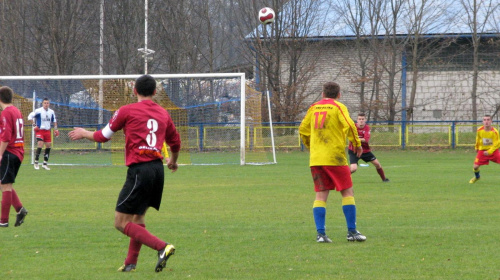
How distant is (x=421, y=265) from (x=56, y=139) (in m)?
22.3

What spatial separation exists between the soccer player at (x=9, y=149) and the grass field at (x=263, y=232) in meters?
0.28

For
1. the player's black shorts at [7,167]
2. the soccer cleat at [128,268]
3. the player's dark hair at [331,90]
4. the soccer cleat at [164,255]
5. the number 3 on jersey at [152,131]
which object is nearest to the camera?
the soccer cleat at [164,255]

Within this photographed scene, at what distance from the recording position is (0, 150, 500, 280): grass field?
6152 mm

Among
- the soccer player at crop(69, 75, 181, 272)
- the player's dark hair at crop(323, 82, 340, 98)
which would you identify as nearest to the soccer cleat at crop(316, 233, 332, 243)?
the player's dark hair at crop(323, 82, 340, 98)

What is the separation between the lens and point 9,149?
9023 mm

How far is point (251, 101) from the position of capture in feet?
81.0

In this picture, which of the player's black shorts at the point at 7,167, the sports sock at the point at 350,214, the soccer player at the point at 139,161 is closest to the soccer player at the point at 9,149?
the player's black shorts at the point at 7,167

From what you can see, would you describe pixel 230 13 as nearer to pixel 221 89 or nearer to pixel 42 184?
pixel 221 89

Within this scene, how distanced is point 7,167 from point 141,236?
3.89 m

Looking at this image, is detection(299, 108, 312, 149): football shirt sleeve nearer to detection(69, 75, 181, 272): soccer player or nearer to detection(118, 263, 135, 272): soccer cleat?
detection(69, 75, 181, 272): soccer player

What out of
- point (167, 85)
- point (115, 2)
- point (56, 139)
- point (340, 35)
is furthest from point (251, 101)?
point (115, 2)

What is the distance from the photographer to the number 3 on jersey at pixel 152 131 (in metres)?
5.93

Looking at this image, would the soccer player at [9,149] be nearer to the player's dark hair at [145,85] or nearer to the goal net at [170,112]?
the player's dark hair at [145,85]

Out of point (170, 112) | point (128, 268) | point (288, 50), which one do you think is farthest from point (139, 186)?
point (288, 50)
